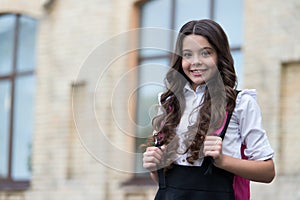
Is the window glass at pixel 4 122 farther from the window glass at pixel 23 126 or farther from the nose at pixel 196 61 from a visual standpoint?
the nose at pixel 196 61

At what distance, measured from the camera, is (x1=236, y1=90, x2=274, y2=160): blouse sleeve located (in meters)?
3.90

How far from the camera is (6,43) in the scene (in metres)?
14.6

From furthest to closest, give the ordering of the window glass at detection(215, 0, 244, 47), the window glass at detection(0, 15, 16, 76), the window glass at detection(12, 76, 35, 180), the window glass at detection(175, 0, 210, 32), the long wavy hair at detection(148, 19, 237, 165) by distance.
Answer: the window glass at detection(0, 15, 16, 76)
the window glass at detection(12, 76, 35, 180)
the window glass at detection(175, 0, 210, 32)
the window glass at detection(215, 0, 244, 47)
the long wavy hair at detection(148, 19, 237, 165)

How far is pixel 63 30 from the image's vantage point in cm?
1331

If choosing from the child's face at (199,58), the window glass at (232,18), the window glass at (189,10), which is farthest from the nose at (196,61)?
the window glass at (189,10)

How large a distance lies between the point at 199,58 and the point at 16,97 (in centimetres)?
1085

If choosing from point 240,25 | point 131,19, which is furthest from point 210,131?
point 131,19

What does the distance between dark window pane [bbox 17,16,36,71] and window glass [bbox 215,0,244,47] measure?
12.2 ft

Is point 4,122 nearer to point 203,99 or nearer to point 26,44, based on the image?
point 26,44

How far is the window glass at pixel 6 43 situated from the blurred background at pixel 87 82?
15 mm

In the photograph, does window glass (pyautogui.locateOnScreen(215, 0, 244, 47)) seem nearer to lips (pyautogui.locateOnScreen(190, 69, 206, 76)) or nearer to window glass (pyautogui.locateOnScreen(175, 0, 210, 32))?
window glass (pyautogui.locateOnScreen(175, 0, 210, 32))

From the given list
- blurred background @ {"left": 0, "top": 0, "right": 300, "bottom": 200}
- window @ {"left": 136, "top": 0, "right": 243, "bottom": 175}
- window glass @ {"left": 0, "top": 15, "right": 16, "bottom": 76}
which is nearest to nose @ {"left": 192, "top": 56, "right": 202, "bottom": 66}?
blurred background @ {"left": 0, "top": 0, "right": 300, "bottom": 200}

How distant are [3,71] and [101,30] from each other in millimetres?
2645

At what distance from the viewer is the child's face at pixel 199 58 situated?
3930 millimetres
